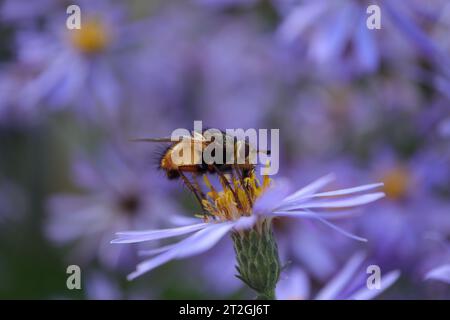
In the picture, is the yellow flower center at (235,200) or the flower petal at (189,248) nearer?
the flower petal at (189,248)

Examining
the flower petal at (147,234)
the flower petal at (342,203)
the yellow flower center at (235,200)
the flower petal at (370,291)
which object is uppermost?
the yellow flower center at (235,200)

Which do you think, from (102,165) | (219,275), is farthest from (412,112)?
(102,165)

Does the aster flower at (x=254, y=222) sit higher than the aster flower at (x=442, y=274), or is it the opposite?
the aster flower at (x=254, y=222)

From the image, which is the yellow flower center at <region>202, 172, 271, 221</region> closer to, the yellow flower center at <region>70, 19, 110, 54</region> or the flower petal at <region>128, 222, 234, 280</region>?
the flower petal at <region>128, 222, 234, 280</region>

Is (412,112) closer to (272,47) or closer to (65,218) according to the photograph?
(272,47)

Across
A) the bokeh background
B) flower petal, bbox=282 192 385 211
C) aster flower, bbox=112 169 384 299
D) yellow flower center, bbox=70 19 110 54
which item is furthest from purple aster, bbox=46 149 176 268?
flower petal, bbox=282 192 385 211

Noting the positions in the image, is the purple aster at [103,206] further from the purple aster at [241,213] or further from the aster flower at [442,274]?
the aster flower at [442,274]

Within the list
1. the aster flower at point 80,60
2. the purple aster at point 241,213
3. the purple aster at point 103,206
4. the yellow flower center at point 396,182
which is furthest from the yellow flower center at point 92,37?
the purple aster at point 241,213

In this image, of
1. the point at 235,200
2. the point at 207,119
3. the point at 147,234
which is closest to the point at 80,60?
the point at 207,119
